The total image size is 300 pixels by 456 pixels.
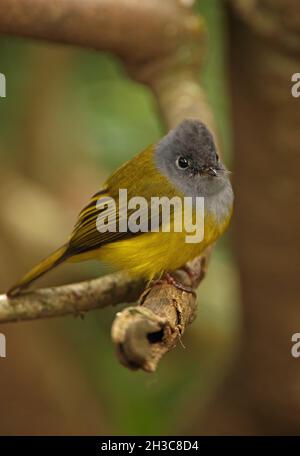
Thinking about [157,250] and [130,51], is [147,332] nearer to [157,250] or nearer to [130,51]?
[157,250]

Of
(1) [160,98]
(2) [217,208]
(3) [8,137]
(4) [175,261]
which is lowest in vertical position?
(4) [175,261]

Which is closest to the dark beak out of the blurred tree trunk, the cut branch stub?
the blurred tree trunk

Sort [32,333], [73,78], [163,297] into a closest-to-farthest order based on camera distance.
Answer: [163,297] → [32,333] → [73,78]

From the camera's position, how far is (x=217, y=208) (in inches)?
108

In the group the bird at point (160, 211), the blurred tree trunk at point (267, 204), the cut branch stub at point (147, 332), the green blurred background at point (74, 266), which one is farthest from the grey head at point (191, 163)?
the green blurred background at point (74, 266)

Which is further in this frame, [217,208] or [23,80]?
[23,80]

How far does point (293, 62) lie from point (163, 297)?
4.85 ft

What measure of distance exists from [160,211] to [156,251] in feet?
0.48

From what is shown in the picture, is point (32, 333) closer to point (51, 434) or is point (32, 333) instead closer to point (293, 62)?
point (51, 434)

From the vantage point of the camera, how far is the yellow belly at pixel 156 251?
8.68 feet

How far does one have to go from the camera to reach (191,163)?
2795 millimetres

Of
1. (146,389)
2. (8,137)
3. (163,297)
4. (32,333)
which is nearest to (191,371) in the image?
(146,389)

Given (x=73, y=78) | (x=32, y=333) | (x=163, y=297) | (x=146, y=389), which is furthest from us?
(x=73, y=78)

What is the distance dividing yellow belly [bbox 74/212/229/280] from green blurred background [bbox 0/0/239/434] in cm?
134
